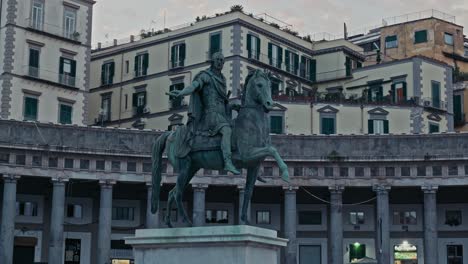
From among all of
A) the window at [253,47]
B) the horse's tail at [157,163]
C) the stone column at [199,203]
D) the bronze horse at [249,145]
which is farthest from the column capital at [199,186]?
the bronze horse at [249,145]

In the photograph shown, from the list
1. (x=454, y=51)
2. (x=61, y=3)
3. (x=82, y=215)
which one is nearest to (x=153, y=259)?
(x=82, y=215)

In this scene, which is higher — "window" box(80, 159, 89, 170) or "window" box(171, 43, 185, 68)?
"window" box(171, 43, 185, 68)

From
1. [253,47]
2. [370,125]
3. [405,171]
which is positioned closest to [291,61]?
[253,47]

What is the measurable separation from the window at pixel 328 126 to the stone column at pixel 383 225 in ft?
30.3

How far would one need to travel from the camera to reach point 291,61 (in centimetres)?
8706

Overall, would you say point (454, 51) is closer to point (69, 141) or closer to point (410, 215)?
point (410, 215)

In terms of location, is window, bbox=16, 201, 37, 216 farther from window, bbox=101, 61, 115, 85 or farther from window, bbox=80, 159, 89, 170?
window, bbox=101, 61, 115, 85

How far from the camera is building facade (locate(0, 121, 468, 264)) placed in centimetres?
6650

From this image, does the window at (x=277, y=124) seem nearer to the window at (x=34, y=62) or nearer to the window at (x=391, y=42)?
the window at (x=34, y=62)

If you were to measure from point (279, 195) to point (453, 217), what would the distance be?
14820 mm

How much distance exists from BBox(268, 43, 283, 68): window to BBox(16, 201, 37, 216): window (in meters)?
26.8

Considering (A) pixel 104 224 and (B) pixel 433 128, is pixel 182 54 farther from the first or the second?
(B) pixel 433 128

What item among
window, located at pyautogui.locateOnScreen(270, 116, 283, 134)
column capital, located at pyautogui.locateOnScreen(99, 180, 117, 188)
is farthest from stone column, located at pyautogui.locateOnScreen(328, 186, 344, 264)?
column capital, located at pyautogui.locateOnScreen(99, 180, 117, 188)

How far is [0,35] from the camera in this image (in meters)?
72.9
